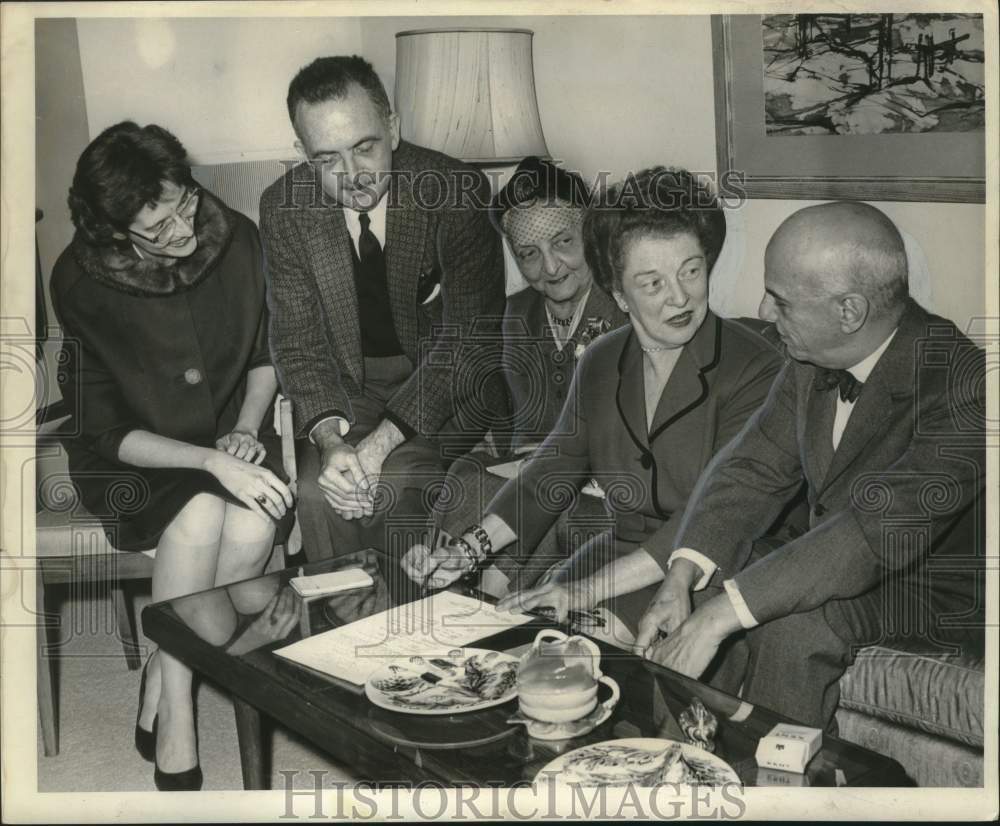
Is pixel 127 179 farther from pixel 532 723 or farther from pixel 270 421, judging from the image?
pixel 532 723

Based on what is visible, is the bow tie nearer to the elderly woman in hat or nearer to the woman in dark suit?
the woman in dark suit

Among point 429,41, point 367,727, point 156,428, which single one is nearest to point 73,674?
point 156,428

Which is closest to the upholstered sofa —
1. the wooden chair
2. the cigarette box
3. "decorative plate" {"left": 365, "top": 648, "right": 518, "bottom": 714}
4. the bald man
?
the bald man

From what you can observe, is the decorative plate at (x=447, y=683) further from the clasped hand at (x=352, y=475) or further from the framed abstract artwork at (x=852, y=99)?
the framed abstract artwork at (x=852, y=99)

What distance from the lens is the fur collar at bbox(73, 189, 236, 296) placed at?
2629mm

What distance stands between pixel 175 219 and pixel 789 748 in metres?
1.73

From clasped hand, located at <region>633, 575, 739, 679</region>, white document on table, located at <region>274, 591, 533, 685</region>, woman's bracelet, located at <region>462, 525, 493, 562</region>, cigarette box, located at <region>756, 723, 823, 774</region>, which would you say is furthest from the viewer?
woman's bracelet, located at <region>462, 525, 493, 562</region>

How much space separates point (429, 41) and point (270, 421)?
95 cm

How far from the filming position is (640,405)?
2.62m

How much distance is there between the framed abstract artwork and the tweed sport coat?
0.61 meters

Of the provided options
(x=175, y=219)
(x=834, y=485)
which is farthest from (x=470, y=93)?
(x=834, y=485)

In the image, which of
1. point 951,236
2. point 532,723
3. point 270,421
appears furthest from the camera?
point 270,421

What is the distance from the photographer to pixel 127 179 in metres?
2.62

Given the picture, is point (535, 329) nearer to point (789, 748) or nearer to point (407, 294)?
point (407, 294)
